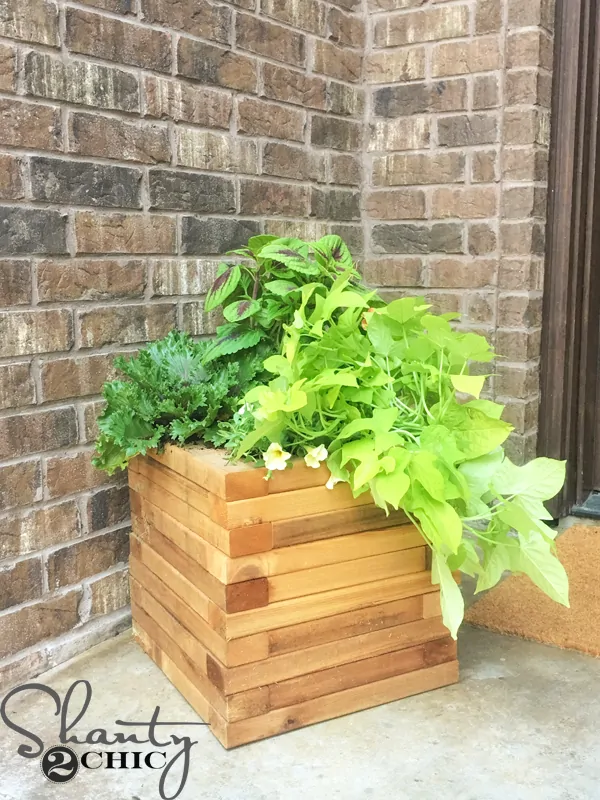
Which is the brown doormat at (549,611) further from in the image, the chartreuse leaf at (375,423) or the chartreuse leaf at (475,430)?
the chartreuse leaf at (375,423)

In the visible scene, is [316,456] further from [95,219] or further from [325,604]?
[95,219]

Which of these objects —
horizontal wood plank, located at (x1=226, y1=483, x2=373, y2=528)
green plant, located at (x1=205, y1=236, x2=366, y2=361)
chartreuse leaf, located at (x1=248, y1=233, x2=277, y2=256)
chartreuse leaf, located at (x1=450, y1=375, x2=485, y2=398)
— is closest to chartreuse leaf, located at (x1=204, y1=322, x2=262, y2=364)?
green plant, located at (x1=205, y1=236, x2=366, y2=361)

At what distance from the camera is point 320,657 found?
1361 mm

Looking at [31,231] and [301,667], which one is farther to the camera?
[31,231]

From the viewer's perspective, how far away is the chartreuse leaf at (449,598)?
1237 mm

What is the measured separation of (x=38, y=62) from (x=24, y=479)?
83 centimetres

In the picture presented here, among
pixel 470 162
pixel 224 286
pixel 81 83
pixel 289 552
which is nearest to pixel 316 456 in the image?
pixel 289 552

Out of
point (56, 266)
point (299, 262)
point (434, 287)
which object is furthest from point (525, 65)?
point (56, 266)

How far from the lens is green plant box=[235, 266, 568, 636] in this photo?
1.24 meters

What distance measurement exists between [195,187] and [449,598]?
114 cm

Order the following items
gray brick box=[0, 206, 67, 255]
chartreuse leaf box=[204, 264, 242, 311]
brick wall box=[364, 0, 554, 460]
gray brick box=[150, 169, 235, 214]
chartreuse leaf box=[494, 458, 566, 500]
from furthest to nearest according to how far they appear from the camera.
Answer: brick wall box=[364, 0, 554, 460] < gray brick box=[150, 169, 235, 214] < chartreuse leaf box=[204, 264, 242, 311] < gray brick box=[0, 206, 67, 255] < chartreuse leaf box=[494, 458, 566, 500]

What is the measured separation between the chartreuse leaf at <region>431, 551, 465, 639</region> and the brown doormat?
0.52 meters

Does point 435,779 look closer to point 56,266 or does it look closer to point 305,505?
point 305,505

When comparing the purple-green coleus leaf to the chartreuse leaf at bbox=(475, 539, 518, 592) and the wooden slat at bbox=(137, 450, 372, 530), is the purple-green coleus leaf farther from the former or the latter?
the chartreuse leaf at bbox=(475, 539, 518, 592)
